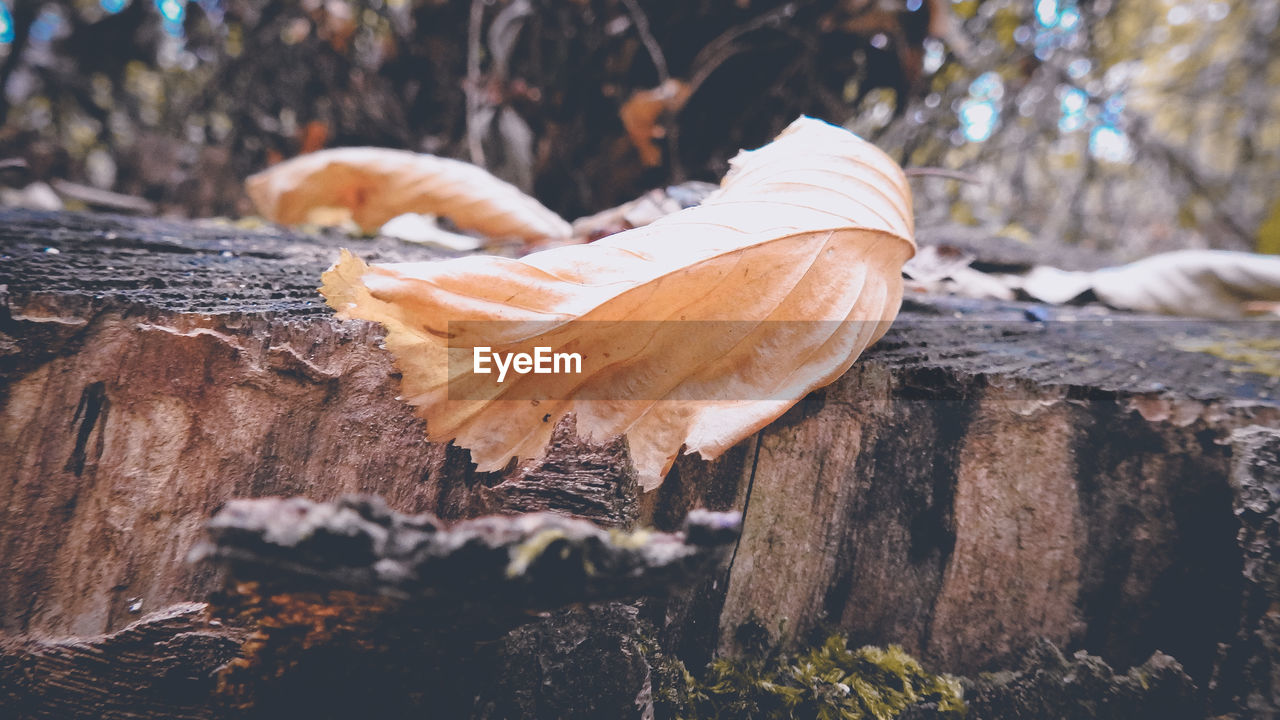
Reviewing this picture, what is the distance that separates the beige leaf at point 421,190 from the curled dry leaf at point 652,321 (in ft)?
2.65

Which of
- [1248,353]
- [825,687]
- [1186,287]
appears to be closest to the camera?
[825,687]

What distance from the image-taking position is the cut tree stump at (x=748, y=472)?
2.32 ft

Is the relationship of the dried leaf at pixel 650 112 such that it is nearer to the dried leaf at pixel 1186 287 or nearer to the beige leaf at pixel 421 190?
the beige leaf at pixel 421 190

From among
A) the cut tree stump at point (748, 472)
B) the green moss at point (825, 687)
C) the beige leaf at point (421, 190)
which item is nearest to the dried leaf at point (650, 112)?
the beige leaf at point (421, 190)

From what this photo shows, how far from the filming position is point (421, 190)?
150 cm

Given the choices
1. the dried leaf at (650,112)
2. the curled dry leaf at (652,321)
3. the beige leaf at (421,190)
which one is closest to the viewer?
the curled dry leaf at (652,321)

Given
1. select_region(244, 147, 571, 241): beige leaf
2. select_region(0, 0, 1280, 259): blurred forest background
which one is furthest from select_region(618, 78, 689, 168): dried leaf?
select_region(244, 147, 571, 241): beige leaf

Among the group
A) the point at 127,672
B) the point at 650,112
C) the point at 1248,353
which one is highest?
the point at 650,112

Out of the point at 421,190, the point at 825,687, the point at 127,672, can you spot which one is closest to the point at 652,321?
the point at 825,687

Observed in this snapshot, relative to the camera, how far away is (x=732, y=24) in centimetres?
207

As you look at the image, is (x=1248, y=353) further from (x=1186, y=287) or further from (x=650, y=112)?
(x=650, y=112)

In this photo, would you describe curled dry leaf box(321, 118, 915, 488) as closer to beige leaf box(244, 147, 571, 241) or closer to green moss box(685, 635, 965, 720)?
green moss box(685, 635, 965, 720)

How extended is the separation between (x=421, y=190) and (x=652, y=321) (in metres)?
1.05

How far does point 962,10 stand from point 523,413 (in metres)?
3.15
